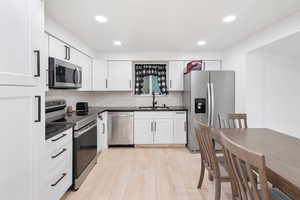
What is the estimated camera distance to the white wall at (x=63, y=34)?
2.38m

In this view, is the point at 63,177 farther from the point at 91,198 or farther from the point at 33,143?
the point at 33,143

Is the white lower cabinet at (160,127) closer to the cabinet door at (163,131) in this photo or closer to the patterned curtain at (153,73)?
the cabinet door at (163,131)

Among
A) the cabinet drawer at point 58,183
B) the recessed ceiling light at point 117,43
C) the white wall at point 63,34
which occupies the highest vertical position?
the recessed ceiling light at point 117,43

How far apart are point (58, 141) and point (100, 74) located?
8.90ft

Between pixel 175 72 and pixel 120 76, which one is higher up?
pixel 175 72

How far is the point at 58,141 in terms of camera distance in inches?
76.7

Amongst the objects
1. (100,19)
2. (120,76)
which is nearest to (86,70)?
(120,76)

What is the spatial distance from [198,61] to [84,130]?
116 inches

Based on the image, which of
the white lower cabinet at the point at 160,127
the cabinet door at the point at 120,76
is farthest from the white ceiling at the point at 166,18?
the white lower cabinet at the point at 160,127

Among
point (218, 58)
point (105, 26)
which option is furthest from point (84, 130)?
point (218, 58)

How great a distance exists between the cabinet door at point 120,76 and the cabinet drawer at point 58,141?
7.81 feet

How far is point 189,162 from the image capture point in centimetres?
336

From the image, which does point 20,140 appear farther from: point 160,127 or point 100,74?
point 100,74

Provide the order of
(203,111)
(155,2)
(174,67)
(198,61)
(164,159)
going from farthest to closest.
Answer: (174,67)
(198,61)
(203,111)
(164,159)
(155,2)
